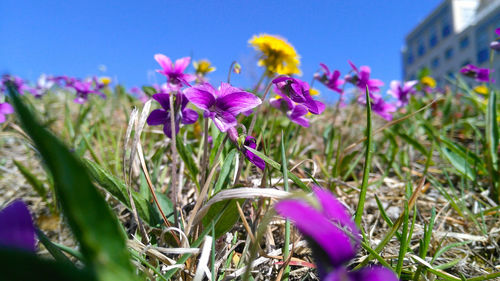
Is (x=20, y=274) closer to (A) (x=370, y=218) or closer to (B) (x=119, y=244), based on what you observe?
(B) (x=119, y=244)

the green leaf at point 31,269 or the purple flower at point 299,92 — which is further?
the purple flower at point 299,92

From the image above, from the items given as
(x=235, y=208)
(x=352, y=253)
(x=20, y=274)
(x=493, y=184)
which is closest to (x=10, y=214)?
(x=20, y=274)

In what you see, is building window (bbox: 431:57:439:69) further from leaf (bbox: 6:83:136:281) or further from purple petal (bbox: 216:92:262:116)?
leaf (bbox: 6:83:136:281)

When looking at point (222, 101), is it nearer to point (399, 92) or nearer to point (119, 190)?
point (119, 190)

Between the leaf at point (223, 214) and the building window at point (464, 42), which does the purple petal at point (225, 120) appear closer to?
the leaf at point (223, 214)

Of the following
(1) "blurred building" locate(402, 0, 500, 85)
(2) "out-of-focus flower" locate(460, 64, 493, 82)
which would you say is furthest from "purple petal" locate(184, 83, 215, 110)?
(1) "blurred building" locate(402, 0, 500, 85)

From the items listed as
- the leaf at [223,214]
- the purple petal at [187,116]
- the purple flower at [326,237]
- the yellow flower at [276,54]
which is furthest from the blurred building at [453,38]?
the purple flower at [326,237]

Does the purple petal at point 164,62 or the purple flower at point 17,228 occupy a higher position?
the purple petal at point 164,62
